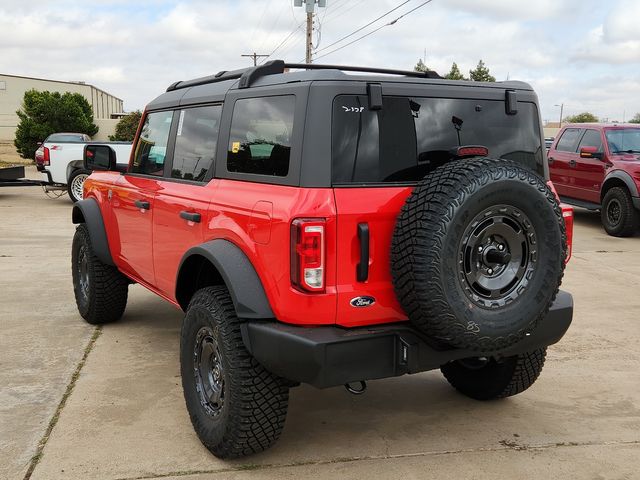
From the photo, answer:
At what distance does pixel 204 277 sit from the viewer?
378 centimetres

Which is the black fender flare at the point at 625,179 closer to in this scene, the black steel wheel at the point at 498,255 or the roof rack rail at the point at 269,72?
the roof rack rail at the point at 269,72

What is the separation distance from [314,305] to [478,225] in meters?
0.78

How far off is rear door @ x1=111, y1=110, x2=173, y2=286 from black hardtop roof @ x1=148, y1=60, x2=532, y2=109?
27 cm

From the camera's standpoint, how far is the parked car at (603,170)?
10867 millimetres

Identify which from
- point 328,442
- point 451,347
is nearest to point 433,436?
point 328,442

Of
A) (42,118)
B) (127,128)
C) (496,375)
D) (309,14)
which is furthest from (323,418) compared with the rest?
(127,128)

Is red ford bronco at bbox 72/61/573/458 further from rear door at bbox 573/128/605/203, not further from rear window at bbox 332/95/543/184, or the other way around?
rear door at bbox 573/128/605/203

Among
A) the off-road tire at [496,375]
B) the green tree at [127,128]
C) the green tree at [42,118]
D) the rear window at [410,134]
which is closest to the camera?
the rear window at [410,134]

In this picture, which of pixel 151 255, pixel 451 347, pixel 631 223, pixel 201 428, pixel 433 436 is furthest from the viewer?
pixel 631 223

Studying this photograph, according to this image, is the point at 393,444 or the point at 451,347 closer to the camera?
the point at 451,347

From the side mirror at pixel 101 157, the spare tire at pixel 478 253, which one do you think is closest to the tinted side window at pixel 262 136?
the spare tire at pixel 478 253

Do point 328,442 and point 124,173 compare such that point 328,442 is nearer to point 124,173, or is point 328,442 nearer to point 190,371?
point 190,371

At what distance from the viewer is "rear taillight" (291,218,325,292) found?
2.83m

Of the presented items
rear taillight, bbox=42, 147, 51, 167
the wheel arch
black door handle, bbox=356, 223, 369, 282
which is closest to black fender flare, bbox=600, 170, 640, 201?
black door handle, bbox=356, 223, 369, 282
